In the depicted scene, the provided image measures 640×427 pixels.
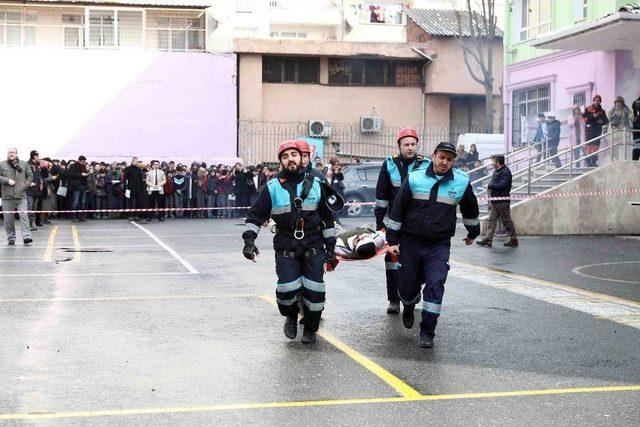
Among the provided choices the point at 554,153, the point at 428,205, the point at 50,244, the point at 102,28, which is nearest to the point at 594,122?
the point at 554,153

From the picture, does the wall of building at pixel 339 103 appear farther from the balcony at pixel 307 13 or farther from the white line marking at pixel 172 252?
the white line marking at pixel 172 252

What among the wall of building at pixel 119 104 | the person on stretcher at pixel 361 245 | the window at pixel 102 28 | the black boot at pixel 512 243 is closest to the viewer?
the person on stretcher at pixel 361 245

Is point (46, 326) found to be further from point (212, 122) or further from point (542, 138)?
point (212, 122)

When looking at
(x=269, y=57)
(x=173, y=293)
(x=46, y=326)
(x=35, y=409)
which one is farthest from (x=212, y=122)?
(x=35, y=409)

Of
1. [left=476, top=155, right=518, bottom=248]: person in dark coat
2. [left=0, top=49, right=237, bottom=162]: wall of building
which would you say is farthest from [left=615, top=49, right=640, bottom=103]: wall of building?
[left=0, top=49, right=237, bottom=162]: wall of building

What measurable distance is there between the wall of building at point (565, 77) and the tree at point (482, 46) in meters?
7.57

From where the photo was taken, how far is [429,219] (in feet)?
29.3

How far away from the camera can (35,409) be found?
21.3ft

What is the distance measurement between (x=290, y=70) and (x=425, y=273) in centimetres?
3417

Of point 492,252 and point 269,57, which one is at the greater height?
point 269,57

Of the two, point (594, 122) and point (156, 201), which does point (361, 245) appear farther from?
point (156, 201)

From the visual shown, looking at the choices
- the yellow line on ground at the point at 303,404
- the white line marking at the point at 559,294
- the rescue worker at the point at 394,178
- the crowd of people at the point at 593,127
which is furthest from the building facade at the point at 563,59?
the yellow line on ground at the point at 303,404

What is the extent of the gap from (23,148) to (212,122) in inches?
265

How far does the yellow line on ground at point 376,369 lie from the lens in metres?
7.01
